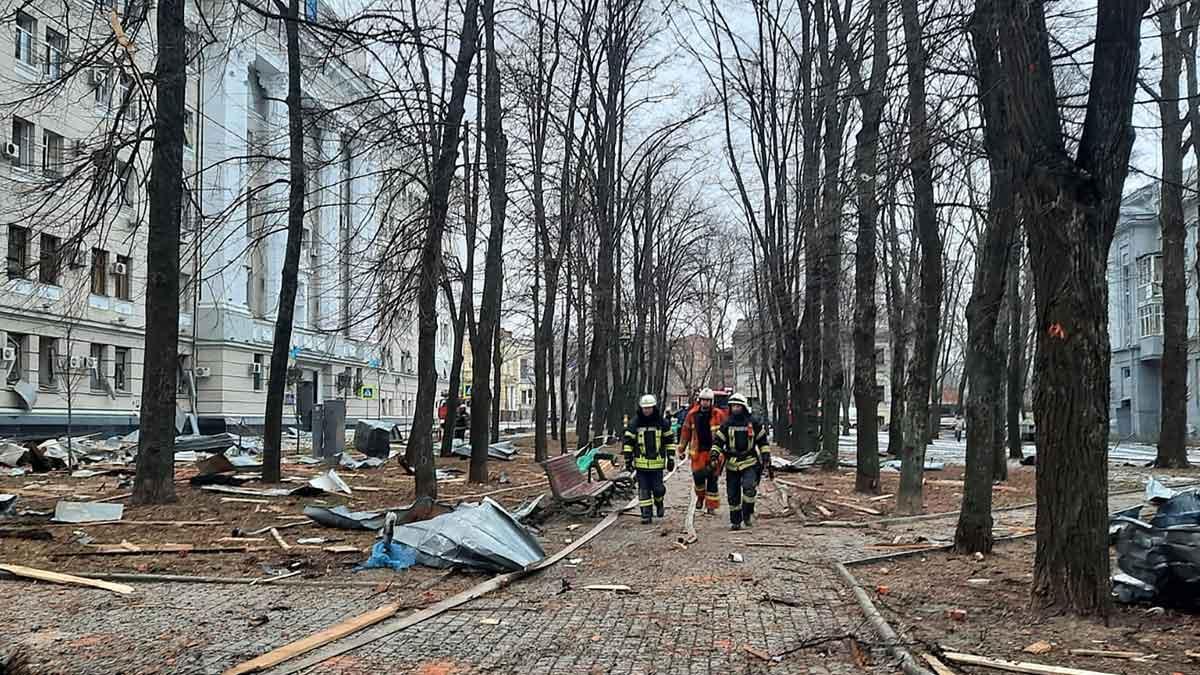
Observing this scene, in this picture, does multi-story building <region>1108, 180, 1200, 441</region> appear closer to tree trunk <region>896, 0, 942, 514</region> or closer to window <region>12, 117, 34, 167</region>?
tree trunk <region>896, 0, 942, 514</region>

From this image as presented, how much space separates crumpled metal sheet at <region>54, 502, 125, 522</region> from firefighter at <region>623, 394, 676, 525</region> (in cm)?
625

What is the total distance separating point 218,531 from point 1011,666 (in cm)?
881

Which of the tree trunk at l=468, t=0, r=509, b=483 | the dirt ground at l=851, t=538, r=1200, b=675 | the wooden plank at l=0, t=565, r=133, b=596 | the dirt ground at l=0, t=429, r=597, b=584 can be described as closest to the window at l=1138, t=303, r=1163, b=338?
the tree trunk at l=468, t=0, r=509, b=483

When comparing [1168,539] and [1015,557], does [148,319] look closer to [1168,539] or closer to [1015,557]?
[1015,557]

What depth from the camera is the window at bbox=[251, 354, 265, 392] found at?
140 ft

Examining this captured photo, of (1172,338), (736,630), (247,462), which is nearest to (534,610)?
(736,630)

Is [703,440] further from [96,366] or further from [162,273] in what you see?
[96,366]

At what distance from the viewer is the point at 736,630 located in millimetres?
6848

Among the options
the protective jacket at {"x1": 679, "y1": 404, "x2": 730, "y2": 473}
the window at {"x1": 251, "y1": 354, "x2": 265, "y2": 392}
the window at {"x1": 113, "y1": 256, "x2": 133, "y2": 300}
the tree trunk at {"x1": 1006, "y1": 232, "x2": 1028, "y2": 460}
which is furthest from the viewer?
the window at {"x1": 251, "y1": 354, "x2": 265, "y2": 392}

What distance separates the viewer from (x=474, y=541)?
9180mm

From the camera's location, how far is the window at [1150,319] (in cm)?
5234

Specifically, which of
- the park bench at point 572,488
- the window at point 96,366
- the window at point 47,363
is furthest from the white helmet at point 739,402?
the window at point 96,366

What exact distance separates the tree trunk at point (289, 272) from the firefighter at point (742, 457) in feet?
26.3

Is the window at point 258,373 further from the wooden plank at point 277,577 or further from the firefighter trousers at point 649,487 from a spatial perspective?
the wooden plank at point 277,577
